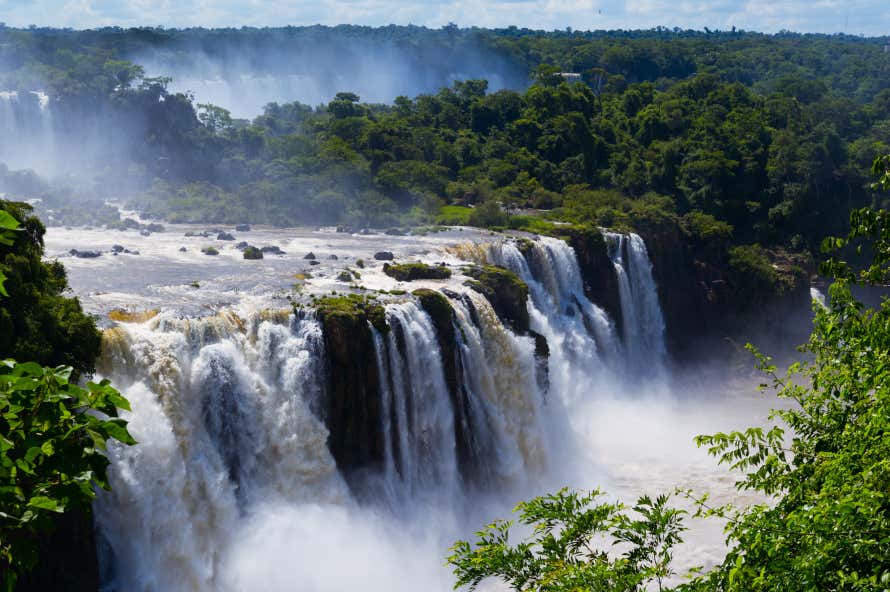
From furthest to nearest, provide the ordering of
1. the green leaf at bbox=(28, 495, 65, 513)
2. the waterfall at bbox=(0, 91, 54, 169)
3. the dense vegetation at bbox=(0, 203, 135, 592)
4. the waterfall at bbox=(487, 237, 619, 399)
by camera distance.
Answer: the waterfall at bbox=(0, 91, 54, 169) < the waterfall at bbox=(487, 237, 619, 399) < the dense vegetation at bbox=(0, 203, 135, 592) < the green leaf at bbox=(28, 495, 65, 513)

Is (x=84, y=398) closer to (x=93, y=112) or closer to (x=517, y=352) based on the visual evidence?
(x=517, y=352)

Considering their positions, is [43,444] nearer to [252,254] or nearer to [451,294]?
[451,294]

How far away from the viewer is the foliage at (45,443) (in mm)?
6754

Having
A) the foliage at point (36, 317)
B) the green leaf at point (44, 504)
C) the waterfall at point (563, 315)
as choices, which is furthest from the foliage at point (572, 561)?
the waterfall at point (563, 315)

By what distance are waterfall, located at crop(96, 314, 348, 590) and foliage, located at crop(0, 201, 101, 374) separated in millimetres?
986

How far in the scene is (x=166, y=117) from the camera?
64.2 metres

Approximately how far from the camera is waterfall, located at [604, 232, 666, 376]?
42125 mm

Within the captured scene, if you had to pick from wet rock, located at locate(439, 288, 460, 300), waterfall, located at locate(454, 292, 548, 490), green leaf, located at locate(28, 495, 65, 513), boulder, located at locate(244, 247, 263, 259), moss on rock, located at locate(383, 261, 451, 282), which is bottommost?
waterfall, located at locate(454, 292, 548, 490)

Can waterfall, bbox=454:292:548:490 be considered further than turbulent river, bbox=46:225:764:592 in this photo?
Yes

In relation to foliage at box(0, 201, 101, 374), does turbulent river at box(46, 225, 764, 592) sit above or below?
below

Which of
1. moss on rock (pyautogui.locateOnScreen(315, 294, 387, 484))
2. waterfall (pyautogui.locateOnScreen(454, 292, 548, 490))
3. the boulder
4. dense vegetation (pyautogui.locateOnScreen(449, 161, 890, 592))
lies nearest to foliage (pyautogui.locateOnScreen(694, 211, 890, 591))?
dense vegetation (pyautogui.locateOnScreen(449, 161, 890, 592))

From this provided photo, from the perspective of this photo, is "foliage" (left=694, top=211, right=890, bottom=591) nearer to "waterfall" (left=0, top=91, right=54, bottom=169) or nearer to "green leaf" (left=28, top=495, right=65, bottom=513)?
"green leaf" (left=28, top=495, right=65, bottom=513)

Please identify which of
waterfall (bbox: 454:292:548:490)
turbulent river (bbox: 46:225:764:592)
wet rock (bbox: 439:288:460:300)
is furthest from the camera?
wet rock (bbox: 439:288:460:300)

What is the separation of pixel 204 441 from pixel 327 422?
3.44 metres
